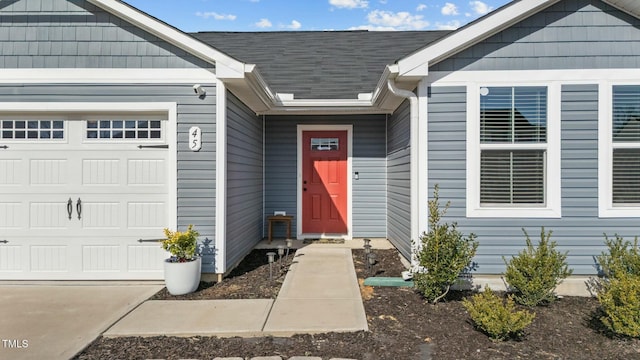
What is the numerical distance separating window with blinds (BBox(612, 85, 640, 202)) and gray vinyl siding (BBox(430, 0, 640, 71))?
1.09ft

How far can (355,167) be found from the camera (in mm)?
7156

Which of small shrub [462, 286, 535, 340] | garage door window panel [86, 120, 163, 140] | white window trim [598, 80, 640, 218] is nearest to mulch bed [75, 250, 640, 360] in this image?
small shrub [462, 286, 535, 340]

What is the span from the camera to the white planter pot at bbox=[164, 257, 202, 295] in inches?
158

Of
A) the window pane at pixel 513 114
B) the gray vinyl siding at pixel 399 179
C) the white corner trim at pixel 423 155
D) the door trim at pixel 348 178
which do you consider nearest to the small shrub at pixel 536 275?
the white corner trim at pixel 423 155

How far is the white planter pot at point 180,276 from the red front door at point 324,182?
3.33m

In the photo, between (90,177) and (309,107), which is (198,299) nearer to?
(90,177)

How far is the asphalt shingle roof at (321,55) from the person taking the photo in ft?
23.6

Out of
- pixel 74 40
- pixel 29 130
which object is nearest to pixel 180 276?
pixel 29 130

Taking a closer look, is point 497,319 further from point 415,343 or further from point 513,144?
point 513,144

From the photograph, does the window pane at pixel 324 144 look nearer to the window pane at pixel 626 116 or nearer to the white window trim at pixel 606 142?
the white window trim at pixel 606 142

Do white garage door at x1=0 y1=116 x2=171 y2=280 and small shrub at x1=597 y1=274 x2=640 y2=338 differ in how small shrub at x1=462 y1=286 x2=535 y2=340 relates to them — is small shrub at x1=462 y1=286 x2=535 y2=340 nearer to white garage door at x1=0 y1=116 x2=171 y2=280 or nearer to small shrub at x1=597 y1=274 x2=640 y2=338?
small shrub at x1=597 y1=274 x2=640 y2=338

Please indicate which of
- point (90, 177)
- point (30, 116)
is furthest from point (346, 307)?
point (30, 116)

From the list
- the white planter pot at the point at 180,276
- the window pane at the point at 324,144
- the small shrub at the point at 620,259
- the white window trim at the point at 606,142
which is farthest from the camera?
the window pane at the point at 324,144

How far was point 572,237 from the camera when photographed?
14.0 feet
